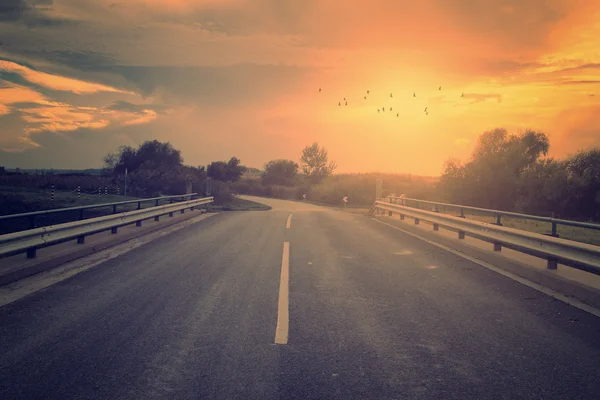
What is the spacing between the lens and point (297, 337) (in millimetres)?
4316

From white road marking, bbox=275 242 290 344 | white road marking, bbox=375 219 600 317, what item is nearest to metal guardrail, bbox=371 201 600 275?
white road marking, bbox=375 219 600 317

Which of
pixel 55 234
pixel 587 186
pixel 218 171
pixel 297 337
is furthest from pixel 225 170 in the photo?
pixel 297 337

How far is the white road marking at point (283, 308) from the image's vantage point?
4.35m

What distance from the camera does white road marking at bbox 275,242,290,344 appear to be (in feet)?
14.3

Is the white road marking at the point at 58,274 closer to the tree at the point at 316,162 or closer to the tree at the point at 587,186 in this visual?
the tree at the point at 587,186

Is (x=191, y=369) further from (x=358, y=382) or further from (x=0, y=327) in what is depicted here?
(x=0, y=327)

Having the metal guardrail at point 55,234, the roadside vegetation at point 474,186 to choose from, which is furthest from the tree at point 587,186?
the metal guardrail at point 55,234

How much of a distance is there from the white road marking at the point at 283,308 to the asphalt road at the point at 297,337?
6cm

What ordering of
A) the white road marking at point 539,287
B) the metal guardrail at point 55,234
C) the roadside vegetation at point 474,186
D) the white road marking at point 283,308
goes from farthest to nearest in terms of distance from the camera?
the roadside vegetation at point 474,186
the metal guardrail at point 55,234
the white road marking at point 539,287
the white road marking at point 283,308

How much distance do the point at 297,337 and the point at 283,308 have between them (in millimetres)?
1000

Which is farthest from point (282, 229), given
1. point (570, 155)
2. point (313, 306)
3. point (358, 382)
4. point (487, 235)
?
point (570, 155)

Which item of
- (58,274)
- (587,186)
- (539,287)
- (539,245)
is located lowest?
(58,274)

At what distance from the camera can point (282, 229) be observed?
14.6m

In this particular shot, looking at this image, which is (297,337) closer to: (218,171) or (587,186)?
(587,186)
